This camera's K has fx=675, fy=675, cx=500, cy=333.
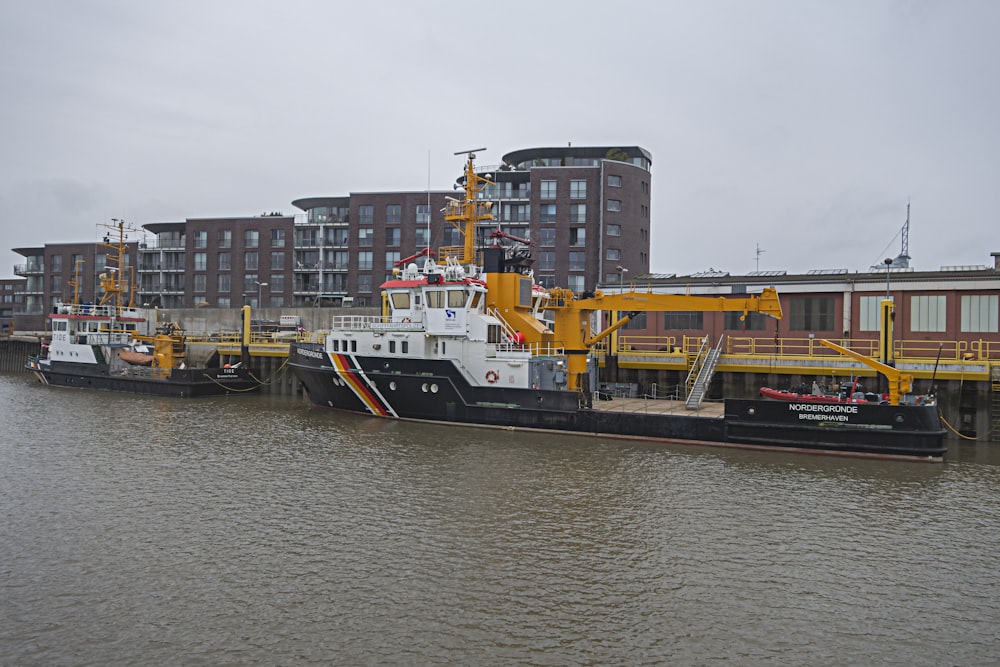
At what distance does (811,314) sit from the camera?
31.6 metres

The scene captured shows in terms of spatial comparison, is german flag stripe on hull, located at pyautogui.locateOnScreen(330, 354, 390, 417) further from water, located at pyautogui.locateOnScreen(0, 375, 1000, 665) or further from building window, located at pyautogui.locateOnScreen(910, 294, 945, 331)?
building window, located at pyautogui.locateOnScreen(910, 294, 945, 331)

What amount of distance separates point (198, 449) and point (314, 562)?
11.8 metres

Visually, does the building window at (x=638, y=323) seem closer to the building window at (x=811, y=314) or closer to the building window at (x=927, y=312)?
the building window at (x=811, y=314)

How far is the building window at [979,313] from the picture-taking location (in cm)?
2811

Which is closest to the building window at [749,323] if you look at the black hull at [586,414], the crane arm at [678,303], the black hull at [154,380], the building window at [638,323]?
the building window at [638,323]

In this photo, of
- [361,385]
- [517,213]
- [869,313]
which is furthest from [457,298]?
[517,213]

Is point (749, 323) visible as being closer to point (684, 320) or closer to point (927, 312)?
point (684, 320)

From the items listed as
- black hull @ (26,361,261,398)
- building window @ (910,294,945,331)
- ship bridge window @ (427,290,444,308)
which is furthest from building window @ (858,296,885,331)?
black hull @ (26,361,261,398)

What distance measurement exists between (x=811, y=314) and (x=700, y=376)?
26.2 feet

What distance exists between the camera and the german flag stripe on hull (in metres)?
28.7

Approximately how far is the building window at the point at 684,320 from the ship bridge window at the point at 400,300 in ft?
44.6

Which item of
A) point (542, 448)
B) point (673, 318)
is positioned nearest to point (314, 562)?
point (542, 448)

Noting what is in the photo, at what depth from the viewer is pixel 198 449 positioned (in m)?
22.5

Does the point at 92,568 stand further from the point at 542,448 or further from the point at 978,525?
the point at 978,525
